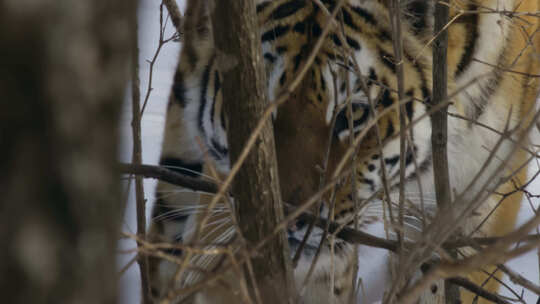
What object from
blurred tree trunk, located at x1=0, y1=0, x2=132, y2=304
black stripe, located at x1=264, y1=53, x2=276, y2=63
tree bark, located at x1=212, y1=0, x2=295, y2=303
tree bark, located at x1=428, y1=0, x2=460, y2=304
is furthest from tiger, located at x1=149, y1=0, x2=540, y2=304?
blurred tree trunk, located at x1=0, y1=0, x2=132, y2=304

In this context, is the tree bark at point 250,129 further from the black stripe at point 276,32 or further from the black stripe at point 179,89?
the black stripe at point 179,89

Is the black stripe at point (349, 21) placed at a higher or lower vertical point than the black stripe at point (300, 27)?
higher

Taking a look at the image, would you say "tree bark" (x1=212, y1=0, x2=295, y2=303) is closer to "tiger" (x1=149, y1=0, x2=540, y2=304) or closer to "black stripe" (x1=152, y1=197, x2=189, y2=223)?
"tiger" (x1=149, y1=0, x2=540, y2=304)

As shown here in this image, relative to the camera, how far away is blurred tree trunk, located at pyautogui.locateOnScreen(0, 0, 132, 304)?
206mm

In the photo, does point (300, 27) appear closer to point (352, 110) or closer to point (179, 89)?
point (352, 110)

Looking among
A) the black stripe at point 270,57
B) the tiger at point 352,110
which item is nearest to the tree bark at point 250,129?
the tiger at point 352,110

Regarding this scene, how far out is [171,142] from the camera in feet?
4.48

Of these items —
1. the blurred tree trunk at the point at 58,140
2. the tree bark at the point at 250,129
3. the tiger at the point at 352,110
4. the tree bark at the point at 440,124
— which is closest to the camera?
the blurred tree trunk at the point at 58,140

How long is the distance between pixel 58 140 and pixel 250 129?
33 centimetres

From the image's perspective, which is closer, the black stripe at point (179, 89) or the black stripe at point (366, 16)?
the black stripe at point (366, 16)

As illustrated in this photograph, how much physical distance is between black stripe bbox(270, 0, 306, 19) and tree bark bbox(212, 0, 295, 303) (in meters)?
0.72

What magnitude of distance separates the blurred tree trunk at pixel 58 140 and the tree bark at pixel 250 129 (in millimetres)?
301

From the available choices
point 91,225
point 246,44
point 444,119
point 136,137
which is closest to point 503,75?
point 444,119

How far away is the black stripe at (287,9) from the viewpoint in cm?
125
